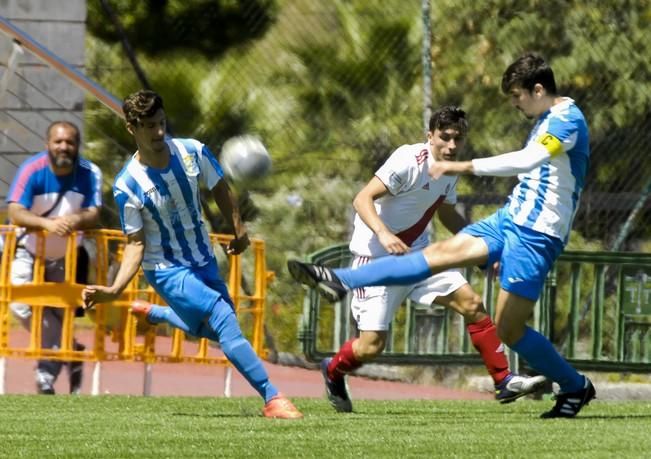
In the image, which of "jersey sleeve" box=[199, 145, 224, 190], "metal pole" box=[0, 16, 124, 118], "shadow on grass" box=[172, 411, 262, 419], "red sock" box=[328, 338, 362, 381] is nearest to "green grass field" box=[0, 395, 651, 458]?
"shadow on grass" box=[172, 411, 262, 419]

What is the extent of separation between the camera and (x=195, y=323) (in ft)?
32.0

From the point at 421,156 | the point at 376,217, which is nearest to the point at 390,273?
the point at 376,217

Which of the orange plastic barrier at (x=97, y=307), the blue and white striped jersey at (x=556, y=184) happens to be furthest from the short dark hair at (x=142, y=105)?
the orange plastic barrier at (x=97, y=307)

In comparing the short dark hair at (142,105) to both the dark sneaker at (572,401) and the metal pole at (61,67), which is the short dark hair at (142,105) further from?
the metal pole at (61,67)

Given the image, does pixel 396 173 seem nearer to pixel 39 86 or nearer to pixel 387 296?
pixel 387 296

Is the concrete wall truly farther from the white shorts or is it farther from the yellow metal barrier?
the white shorts

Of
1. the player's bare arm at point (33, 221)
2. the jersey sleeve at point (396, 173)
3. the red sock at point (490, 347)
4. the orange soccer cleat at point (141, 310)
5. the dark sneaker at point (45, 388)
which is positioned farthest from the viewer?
the dark sneaker at point (45, 388)

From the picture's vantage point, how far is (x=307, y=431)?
8.67m

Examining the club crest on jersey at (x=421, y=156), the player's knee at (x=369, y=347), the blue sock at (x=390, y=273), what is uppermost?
the club crest on jersey at (x=421, y=156)

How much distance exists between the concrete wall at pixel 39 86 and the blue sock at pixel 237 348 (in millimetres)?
5547

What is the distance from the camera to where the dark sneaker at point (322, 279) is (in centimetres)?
942

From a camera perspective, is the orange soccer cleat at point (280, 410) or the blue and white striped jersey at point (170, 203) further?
the blue and white striped jersey at point (170, 203)

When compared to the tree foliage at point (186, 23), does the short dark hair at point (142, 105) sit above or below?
below

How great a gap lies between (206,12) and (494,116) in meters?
2.87
